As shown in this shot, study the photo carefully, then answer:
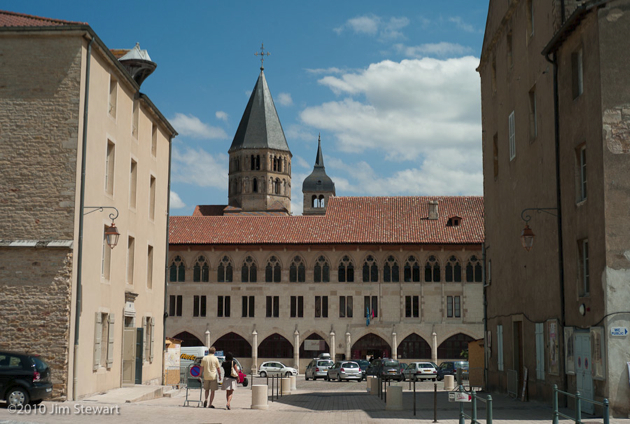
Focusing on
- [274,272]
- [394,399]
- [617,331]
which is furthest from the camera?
[274,272]

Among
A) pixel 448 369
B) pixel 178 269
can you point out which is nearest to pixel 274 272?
pixel 178 269

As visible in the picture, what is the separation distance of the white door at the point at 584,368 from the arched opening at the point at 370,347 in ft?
137

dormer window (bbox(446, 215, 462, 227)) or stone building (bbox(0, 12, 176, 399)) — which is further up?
dormer window (bbox(446, 215, 462, 227))

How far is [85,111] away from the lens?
22.4 m

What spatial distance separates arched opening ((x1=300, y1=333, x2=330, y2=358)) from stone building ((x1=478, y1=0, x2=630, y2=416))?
106 ft

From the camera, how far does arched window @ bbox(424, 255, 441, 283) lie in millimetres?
60969

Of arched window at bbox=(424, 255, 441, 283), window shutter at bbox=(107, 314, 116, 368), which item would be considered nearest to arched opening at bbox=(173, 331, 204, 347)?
arched window at bbox=(424, 255, 441, 283)

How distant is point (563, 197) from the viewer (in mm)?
20906

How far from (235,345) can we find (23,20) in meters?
41.0

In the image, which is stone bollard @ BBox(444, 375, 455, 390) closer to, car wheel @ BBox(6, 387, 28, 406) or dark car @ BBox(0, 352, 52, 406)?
dark car @ BBox(0, 352, 52, 406)

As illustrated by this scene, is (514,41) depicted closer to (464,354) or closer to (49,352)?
(49,352)

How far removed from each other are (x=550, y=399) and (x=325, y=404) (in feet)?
23.0

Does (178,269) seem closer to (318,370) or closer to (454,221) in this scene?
(318,370)

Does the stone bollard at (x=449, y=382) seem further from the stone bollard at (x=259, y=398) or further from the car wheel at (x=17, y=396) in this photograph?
the car wheel at (x=17, y=396)
